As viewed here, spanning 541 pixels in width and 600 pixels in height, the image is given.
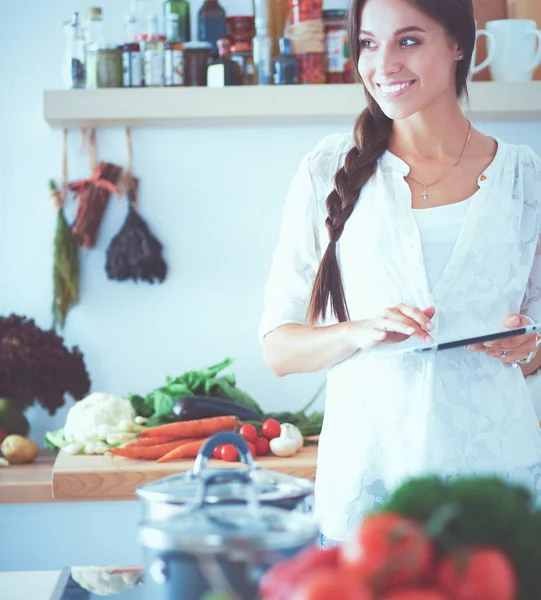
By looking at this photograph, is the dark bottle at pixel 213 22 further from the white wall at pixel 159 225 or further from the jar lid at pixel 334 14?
the jar lid at pixel 334 14

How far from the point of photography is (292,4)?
99.2 inches

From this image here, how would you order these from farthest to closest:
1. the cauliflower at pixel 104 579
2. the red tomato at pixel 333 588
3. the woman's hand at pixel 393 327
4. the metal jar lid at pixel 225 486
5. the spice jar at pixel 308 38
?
the spice jar at pixel 308 38 → the woman's hand at pixel 393 327 → the cauliflower at pixel 104 579 → the metal jar lid at pixel 225 486 → the red tomato at pixel 333 588

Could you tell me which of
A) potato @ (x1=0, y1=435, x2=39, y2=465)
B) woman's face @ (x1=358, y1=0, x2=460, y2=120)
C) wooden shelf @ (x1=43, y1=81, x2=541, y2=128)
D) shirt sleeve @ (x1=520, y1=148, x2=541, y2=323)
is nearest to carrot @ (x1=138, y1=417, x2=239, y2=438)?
potato @ (x1=0, y1=435, x2=39, y2=465)

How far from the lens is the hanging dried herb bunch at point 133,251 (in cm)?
262

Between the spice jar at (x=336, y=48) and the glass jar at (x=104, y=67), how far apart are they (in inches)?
21.8

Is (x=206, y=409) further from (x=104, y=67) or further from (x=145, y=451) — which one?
(x=104, y=67)

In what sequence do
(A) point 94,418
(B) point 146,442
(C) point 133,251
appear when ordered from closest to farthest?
(B) point 146,442
(A) point 94,418
(C) point 133,251

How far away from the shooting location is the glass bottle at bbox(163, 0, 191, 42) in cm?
257

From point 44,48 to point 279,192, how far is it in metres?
0.77

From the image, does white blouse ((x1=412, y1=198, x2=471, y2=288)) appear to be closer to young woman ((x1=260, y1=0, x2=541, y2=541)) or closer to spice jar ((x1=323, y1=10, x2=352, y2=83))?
young woman ((x1=260, y1=0, x2=541, y2=541))

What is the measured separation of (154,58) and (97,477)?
3.61 feet

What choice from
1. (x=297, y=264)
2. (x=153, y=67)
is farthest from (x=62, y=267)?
(x=297, y=264)

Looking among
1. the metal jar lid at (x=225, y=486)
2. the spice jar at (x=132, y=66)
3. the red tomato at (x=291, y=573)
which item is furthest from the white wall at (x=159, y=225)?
the red tomato at (x=291, y=573)

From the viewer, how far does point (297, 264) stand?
1.44 meters
